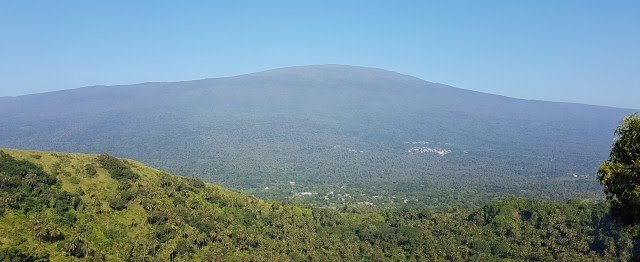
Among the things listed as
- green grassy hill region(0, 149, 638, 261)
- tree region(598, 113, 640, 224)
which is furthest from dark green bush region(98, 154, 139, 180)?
tree region(598, 113, 640, 224)

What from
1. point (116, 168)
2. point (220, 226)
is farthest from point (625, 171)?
point (116, 168)

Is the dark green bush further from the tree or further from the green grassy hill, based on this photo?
the tree

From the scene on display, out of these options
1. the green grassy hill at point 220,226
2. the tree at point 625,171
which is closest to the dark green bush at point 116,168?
the green grassy hill at point 220,226

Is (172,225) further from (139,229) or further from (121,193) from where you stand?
(121,193)

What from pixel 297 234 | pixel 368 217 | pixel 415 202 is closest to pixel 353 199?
pixel 415 202

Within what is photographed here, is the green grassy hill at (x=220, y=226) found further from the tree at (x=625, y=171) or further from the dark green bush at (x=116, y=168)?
the tree at (x=625, y=171)
